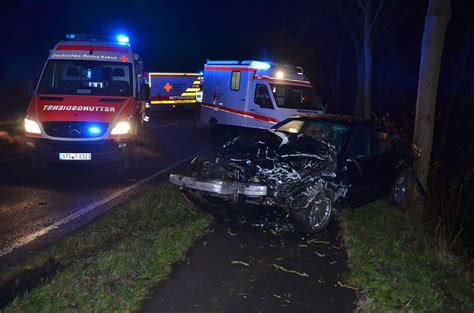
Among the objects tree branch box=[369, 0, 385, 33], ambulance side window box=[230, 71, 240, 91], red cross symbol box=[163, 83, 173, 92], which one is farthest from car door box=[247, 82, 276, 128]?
red cross symbol box=[163, 83, 173, 92]

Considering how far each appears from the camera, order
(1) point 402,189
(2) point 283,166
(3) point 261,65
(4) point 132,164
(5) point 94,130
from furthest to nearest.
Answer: (3) point 261,65, (4) point 132,164, (5) point 94,130, (1) point 402,189, (2) point 283,166

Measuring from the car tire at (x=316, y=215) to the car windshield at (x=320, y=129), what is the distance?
2.82ft

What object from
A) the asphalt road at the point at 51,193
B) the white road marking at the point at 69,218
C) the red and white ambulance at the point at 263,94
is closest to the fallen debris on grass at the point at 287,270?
the asphalt road at the point at 51,193

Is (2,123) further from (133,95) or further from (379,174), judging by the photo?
(379,174)

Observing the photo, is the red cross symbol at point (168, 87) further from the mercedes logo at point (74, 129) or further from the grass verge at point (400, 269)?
the grass verge at point (400, 269)

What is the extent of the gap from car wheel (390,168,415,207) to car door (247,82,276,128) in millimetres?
5374

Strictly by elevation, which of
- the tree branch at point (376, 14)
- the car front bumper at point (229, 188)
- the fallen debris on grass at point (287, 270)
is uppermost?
the tree branch at point (376, 14)

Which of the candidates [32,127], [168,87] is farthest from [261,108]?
[168,87]

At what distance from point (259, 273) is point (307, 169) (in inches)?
71.7

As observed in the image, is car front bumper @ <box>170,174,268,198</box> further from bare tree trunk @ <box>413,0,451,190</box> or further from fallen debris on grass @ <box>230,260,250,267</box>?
bare tree trunk @ <box>413,0,451,190</box>

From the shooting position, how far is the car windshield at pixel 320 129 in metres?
6.85

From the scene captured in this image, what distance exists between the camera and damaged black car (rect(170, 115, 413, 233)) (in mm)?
5793

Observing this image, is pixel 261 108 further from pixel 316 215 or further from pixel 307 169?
pixel 316 215

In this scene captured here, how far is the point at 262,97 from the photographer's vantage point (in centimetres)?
1320
